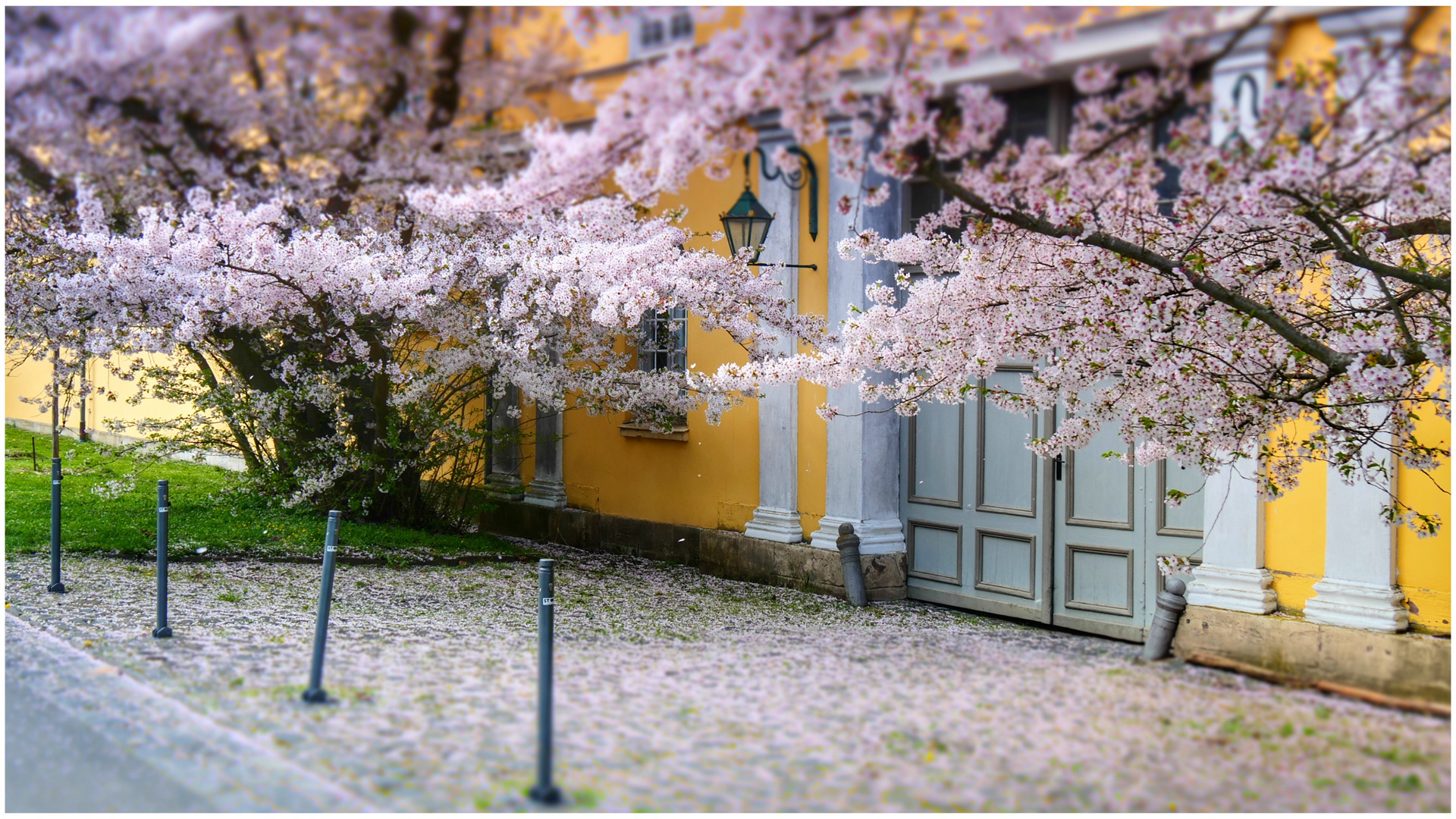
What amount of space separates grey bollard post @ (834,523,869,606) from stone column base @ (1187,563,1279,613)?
242 centimetres

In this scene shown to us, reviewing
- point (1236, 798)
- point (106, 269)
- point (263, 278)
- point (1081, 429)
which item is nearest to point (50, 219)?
point (106, 269)

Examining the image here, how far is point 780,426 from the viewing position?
9.55 metres

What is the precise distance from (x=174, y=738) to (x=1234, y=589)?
5.70 metres

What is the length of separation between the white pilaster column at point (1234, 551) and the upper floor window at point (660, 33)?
420cm

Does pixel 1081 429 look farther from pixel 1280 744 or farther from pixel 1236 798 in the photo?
pixel 1236 798

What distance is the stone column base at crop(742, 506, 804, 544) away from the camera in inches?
370

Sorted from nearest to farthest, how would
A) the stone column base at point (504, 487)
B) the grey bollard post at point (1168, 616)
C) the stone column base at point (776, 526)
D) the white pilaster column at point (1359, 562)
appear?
the white pilaster column at point (1359, 562), the grey bollard post at point (1168, 616), the stone column base at point (776, 526), the stone column base at point (504, 487)

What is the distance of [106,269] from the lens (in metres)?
7.84

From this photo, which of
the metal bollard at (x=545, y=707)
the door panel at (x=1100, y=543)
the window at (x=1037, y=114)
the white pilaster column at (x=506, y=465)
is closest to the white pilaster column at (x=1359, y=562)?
the door panel at (x=1100, y=543)

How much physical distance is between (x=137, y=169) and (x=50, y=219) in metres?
2.97

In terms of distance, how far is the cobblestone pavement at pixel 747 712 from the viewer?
3.98m

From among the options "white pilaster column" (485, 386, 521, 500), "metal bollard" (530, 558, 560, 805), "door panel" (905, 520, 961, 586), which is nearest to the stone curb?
"metal bollard" (530, 558, 560, 805)

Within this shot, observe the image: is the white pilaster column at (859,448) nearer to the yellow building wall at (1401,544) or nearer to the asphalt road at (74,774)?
the yellow building wall at (1401,544)

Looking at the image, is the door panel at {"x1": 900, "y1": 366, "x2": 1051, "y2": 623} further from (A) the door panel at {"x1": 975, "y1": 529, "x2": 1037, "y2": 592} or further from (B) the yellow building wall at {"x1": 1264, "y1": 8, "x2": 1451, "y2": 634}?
(B) the yellow building wall at {"x1": 1264, "y1": 8, "x2": 1451, "y2": 634}
